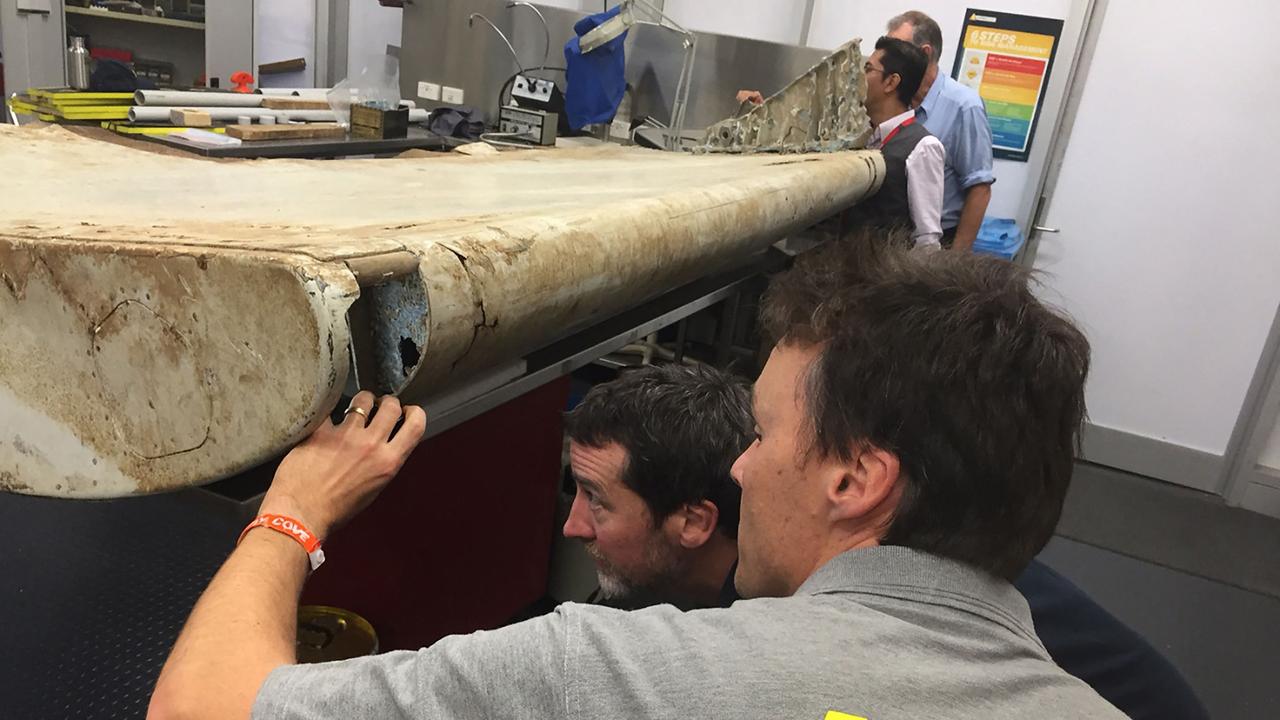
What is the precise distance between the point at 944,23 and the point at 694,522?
2888 millimetres

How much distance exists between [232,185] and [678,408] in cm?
69

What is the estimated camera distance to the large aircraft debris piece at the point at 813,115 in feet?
7.37

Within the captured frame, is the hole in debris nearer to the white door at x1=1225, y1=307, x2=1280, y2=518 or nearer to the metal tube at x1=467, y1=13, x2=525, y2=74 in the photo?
the metal tube at x1=467, y1=13, x2=525, y2=74

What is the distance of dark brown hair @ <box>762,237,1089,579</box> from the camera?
73cm

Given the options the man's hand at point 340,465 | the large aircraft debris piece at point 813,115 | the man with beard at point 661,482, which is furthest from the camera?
the large aircraft debris piece at point 813,115

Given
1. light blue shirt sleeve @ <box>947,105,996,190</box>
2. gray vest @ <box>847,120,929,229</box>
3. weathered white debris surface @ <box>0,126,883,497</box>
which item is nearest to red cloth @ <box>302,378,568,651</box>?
weathered white debris surface @ <box>0,126,883,497</box>

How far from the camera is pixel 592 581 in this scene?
203 cm

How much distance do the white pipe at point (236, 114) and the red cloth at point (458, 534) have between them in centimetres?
104

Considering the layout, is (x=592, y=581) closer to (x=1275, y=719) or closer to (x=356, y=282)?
(x=356, y=282)

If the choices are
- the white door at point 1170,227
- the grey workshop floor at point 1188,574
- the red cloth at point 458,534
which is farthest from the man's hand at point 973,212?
the red cloth at point 458,534

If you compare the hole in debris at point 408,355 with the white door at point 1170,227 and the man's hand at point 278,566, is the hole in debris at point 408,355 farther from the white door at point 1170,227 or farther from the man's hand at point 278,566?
the white door at point 1170,227

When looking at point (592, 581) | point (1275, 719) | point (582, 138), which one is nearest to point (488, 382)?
point (592, 581)

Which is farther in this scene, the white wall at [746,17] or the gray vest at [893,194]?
the white wall at [746,17]

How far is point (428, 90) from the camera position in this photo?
141 inches
